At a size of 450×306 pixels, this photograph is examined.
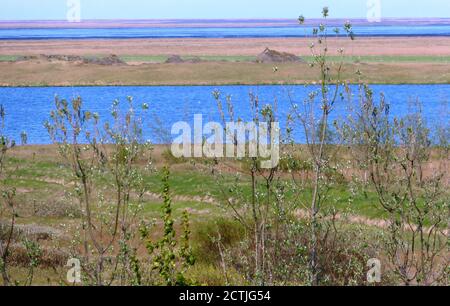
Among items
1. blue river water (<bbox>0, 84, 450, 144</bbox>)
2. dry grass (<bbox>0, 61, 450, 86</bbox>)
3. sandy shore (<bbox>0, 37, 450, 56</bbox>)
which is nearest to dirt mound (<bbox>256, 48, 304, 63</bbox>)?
dry grass (<bbox>0, 61, 450, 86</bbox>)

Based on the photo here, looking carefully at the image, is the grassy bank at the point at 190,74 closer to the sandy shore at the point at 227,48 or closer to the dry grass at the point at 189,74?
the dry grass at the point at 189,74

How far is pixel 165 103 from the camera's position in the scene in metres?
63.1

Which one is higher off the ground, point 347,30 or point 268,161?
point 347,30

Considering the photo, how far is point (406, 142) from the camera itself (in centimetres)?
998

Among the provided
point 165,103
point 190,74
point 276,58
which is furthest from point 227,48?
point 165,103

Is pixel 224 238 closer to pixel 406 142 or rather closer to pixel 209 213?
pixel 209 213

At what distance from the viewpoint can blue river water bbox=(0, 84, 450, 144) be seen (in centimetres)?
4588

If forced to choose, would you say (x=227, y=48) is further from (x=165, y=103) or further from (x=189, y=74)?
(x=165, y=103)

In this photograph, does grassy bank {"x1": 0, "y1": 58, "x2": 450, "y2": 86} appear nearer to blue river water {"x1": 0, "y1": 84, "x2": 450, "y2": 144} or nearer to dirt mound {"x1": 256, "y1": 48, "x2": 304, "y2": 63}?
dirt mound {"x1": 256, "y1": 48, "x2": 304, "y2": 63}

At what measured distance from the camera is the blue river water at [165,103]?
45.9m

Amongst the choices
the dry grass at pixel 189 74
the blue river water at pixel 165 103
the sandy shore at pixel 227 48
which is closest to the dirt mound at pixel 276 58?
the dry grass at pixel 189 74

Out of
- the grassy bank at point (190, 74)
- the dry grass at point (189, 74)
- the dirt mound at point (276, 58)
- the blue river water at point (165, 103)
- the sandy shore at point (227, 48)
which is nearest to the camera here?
the blue river water at point (165, 103)
